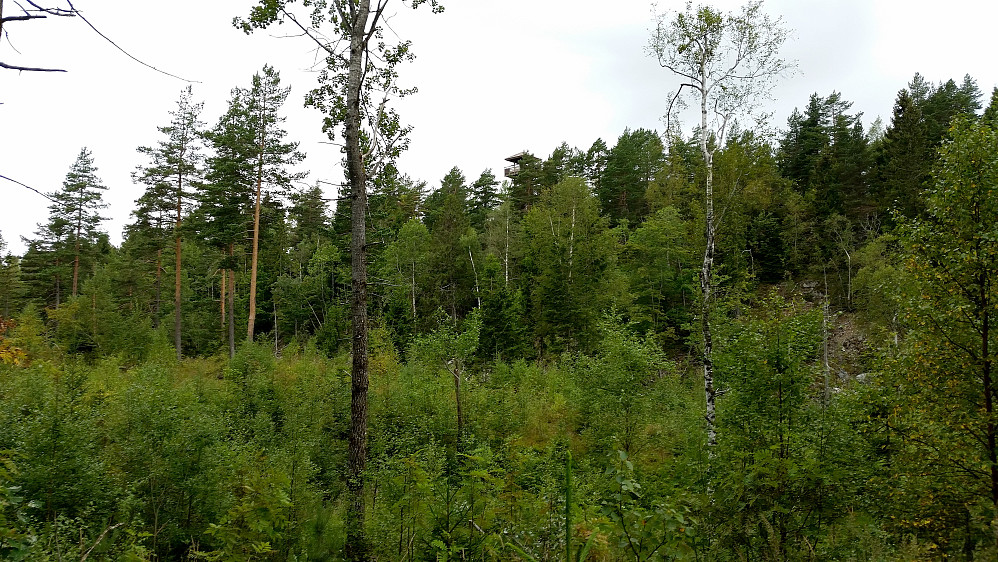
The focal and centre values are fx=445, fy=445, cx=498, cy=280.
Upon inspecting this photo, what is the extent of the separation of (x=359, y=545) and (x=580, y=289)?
942 inches

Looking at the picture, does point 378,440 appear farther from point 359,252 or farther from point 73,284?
point 73,284

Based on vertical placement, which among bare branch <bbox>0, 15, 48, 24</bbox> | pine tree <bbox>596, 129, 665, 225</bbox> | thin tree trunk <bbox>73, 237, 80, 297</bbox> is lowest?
bare branch <bbox>0, 15, 48, 24</bbox>

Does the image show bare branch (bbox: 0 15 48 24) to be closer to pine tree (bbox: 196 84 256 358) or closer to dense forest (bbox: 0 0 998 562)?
dense forest (bbox: 0 0 998 562)

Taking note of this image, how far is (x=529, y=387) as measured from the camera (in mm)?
20484

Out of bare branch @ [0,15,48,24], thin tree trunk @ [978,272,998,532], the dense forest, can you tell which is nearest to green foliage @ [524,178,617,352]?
the dense forest

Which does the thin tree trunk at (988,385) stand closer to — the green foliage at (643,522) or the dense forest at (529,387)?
the dense forest at (529,387)

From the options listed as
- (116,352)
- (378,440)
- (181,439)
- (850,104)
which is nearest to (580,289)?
(378,440)

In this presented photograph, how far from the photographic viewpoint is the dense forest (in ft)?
13.4

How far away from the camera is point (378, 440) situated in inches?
512

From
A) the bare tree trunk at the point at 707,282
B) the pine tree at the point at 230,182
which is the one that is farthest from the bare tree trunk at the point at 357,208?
the pine tree at the point at 230,182

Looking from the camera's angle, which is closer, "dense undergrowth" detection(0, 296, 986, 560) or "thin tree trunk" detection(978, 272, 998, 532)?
"dense undergrowth" detection(0, 296, 986, 560)

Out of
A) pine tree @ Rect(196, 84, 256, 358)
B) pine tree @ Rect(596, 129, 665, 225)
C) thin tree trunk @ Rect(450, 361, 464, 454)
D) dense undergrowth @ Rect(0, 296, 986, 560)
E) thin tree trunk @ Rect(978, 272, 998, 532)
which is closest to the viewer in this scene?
dense undergrowth @ Rect(0, 296, 986, 560)

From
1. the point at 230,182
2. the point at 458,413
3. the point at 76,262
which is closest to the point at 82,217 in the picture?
the point at 76,262

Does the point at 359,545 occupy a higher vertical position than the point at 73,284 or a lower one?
lower
